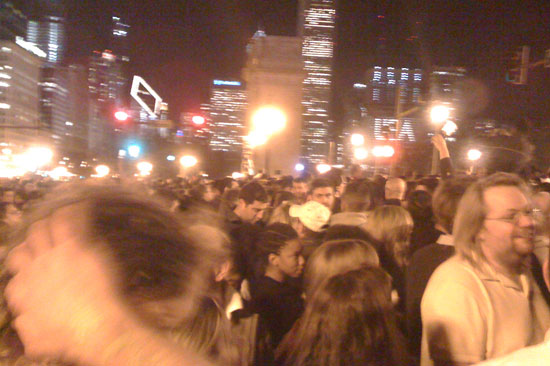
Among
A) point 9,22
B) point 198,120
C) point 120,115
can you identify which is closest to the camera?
point 120,115

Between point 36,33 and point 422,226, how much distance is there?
211337 millimetres

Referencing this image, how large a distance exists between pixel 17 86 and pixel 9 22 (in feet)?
90.5

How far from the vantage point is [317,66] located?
487 ft

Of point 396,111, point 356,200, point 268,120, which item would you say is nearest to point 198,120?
point 268,120

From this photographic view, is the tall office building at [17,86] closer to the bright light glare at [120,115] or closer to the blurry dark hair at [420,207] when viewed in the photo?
the bright light glare at [120,115]

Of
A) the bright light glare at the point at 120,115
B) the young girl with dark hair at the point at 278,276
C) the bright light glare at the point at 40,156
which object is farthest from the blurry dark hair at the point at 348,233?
the bright light glare at the point at 40,156

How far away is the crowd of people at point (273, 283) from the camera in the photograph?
3.71 ft

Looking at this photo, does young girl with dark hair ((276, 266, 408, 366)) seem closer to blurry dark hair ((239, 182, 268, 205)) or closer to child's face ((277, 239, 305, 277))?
child's face ((277, 239, 305, 277))

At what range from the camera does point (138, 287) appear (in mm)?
1170

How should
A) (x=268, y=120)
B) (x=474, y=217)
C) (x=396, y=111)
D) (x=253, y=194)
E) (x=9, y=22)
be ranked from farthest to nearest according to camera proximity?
(x=9, y=22), (x=396, y=111), (x=268, y=120), (x=253, y=194), (x=474, y=217)

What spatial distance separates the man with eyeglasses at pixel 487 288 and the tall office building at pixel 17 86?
9727 cm

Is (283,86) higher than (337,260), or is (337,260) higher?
(283,86)

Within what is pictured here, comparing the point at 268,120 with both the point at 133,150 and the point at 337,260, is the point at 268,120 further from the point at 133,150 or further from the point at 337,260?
the point at 337,260

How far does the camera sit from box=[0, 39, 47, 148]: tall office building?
97.0 m
